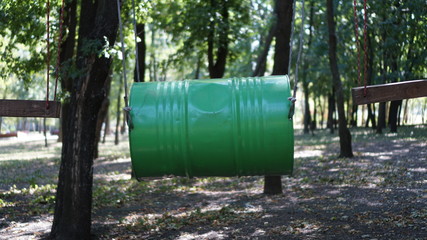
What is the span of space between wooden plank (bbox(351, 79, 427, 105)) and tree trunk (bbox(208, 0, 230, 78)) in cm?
885

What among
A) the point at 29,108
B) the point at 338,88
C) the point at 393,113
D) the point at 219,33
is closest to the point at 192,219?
the point at 29,108

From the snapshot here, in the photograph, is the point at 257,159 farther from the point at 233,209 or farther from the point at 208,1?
the point at 208,1

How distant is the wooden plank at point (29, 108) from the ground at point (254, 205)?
1.30 metres

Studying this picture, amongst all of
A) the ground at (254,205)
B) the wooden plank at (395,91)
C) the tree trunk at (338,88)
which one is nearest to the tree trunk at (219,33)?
the tree trunk at (338,88)

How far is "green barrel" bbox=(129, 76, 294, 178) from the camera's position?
165 inches

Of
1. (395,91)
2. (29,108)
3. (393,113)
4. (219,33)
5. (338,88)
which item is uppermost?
(219,33)

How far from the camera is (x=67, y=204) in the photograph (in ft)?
20.3

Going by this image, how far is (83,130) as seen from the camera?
6.07 meters

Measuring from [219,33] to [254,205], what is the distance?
619cm

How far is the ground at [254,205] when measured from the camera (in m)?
6.55

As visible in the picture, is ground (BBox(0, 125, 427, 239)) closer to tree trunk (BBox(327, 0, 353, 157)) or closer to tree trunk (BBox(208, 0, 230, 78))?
tree trunk (BBox(327, 0, 353, 157))

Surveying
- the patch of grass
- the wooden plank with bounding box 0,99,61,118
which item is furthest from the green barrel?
the patch of grass

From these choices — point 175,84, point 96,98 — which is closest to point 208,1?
point 96,98

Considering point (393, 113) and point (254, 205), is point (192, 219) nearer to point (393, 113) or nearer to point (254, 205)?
point (254, 205)
